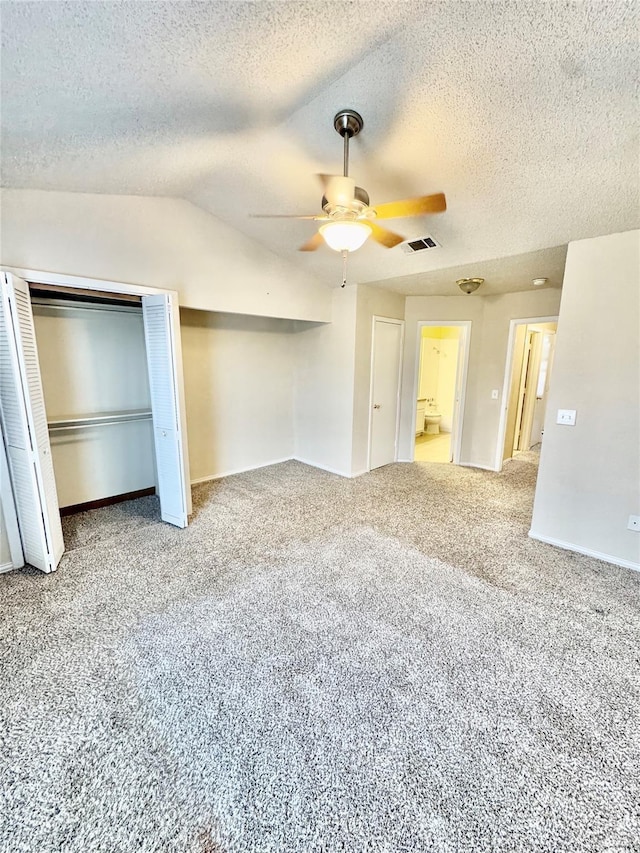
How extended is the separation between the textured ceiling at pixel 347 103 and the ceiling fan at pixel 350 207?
11cm

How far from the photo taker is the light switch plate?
2.94m

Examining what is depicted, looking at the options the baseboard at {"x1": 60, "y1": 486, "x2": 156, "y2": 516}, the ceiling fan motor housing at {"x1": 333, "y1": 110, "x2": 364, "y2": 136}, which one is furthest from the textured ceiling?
the baseboard at {"x1": 60, "y1": 486, "x2": 156, "y2": 516}

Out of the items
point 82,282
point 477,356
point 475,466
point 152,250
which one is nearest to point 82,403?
point 82,282

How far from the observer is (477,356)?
519cm

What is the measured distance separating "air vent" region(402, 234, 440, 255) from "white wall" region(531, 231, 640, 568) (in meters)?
1.08

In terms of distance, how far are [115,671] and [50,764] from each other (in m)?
0.44

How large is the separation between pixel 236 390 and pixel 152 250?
2109 millimetres

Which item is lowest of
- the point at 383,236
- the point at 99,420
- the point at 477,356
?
the point at 99,420

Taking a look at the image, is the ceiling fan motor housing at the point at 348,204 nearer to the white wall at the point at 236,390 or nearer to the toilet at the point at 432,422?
the white wall at the point at 236,390

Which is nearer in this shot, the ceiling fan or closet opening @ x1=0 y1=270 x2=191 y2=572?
the ceiling fan

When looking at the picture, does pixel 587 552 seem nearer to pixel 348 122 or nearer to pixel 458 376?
pixel 458 376

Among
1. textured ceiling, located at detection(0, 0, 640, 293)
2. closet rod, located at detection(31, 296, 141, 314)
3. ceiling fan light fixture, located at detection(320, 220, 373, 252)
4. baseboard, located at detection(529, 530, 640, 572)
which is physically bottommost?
baseboard, located at detection(529, 530, 640, 572)

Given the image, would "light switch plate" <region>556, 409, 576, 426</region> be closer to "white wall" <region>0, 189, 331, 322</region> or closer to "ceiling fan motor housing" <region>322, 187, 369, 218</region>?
"ceiling fan motor housing" <region>322, 187, 369, 218</region>

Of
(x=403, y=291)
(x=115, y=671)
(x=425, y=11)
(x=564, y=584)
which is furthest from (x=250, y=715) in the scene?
(x=403, y=291)
